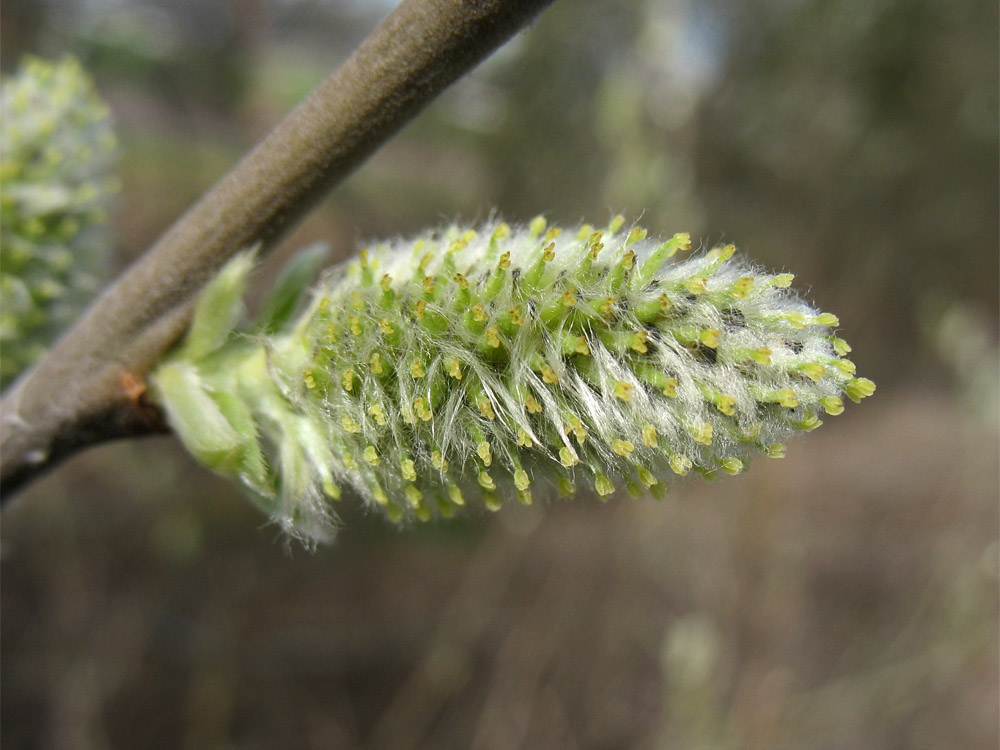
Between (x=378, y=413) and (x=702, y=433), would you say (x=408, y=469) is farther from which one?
(x=702, y=433)

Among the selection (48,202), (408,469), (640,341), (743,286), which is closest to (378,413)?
(408,469)

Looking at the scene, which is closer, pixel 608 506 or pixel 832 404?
pixel 832 404

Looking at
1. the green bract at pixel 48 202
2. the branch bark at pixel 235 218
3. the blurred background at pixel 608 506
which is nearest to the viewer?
the branch bark at pixel 235 218

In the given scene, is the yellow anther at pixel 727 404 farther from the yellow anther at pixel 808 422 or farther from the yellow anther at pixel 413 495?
the yellow anther at pixel 413 495

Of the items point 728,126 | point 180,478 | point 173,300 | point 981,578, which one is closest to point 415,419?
point 173,300

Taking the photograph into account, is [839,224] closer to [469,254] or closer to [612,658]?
[612,658]

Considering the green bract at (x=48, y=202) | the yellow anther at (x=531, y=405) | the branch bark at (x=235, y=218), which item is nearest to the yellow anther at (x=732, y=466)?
the yellow anther at (x=531, y=405)

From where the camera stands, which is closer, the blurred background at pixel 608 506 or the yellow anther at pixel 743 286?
the yellow anther at pixel 743 286
